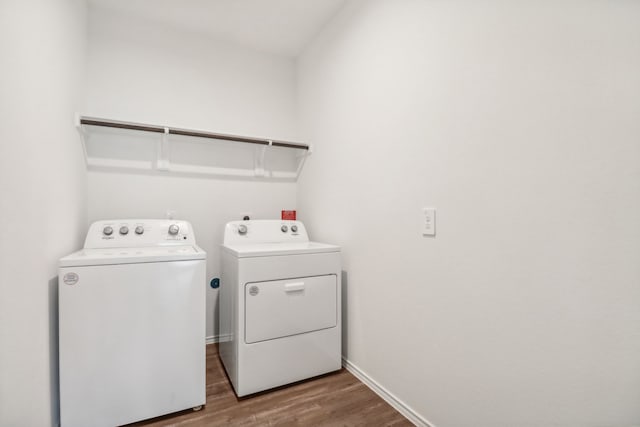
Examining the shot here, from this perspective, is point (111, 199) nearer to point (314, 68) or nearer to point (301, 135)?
point (301, 135)

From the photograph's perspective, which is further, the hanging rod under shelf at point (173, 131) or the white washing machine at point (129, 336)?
the hanging rod under shelf at point (173, 131)

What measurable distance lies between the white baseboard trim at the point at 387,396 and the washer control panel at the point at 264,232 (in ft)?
3.09

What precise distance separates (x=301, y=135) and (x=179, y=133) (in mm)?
998

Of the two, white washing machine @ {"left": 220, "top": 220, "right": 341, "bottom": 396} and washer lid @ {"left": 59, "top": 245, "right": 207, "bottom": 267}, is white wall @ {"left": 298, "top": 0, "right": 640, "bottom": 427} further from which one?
washer lid @ {"left": 59, "top": 245, "right": 207, "bottom": 267}

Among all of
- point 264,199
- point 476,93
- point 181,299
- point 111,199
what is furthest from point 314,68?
point 181,299

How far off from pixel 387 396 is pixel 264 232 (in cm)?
131

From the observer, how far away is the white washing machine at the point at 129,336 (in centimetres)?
131

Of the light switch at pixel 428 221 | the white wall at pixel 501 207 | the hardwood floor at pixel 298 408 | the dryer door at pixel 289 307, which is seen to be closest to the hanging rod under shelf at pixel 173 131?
the white wall at pixel 501 207

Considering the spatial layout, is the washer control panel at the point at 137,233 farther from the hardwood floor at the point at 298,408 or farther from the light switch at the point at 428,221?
the light switch at the point at 428,221

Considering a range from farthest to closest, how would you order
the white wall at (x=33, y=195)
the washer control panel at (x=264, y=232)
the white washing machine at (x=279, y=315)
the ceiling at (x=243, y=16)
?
the washer control panel at (x=264, y=232) → the ceiling at (x=243, y=16) → the white washing machine at (x=279, y=315) → the white wall at (x=33, y=195)

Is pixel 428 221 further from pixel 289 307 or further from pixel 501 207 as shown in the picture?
pixel 289 307

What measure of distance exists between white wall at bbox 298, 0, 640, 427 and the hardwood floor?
0.48 ft

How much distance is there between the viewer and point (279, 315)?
1.69 metres

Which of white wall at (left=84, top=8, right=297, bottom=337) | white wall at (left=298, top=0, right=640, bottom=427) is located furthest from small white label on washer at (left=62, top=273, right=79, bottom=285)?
white wall at (left=298, top=0, right=640, bottom=427)
